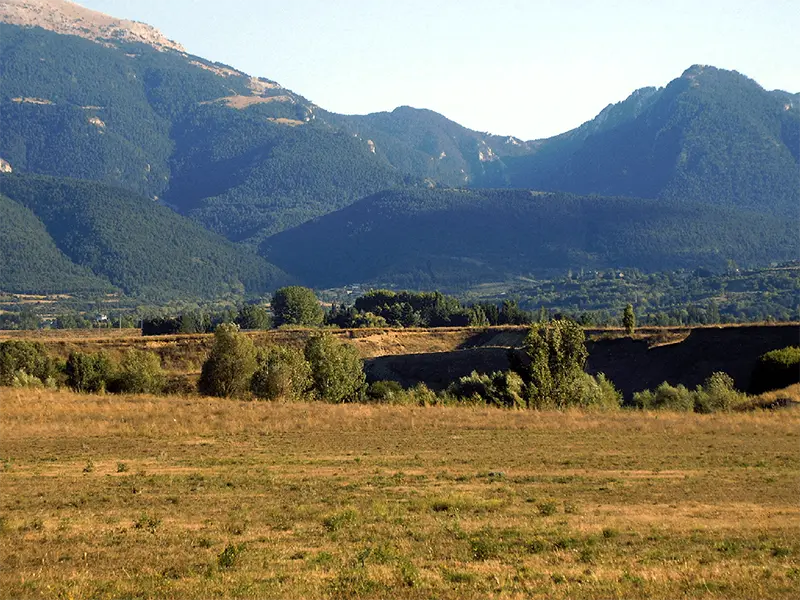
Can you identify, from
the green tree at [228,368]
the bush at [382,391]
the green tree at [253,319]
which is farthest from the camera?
the green tree at [253,319]

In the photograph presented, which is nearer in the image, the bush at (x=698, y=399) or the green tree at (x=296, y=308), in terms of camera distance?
the bush at (x=698, y=399)

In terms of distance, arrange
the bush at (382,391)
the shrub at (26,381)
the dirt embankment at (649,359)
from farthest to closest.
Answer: the dirt embankment at (649,359) → the bush at (382,391) → the shrub at (26,381)

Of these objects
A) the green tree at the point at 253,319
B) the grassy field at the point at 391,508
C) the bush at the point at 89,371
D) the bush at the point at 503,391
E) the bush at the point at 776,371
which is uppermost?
the grassy field at the point at 391,508

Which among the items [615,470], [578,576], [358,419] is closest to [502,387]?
[358,419]

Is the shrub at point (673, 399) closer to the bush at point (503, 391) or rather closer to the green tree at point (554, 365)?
the green tree at point (554, 365)

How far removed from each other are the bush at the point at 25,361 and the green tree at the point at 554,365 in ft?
104

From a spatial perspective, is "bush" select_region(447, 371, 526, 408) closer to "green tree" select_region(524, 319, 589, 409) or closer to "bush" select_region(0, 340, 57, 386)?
"green tree" select_region(524, 319, 589, 409)

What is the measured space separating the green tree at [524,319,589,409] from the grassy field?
12.8 metres

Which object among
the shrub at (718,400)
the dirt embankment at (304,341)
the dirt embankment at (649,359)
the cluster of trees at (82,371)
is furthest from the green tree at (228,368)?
the dirt embankment at (649,359)

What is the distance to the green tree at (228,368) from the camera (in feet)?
185

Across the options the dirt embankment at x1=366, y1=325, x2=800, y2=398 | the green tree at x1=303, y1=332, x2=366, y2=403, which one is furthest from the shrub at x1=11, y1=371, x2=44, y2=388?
the dirt embankment at x1=366, y1=325, x2=800, y2=398

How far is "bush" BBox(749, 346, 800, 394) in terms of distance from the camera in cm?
5622

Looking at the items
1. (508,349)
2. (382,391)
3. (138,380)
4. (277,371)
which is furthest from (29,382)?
(508,349)

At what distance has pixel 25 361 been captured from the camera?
6838 centimetres
